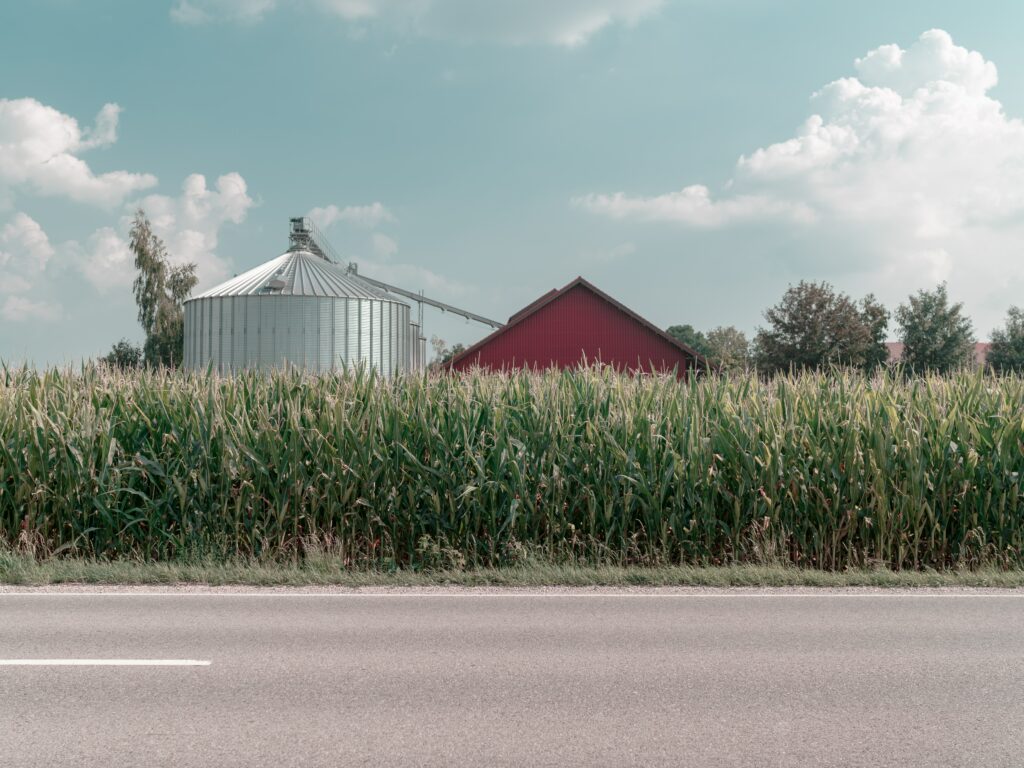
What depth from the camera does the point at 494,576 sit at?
431 inches

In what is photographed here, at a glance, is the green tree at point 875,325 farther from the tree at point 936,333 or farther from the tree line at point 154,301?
the tree line at point 154,301

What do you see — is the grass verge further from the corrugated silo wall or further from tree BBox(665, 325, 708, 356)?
tree BBox(665, 325, 708, 356)

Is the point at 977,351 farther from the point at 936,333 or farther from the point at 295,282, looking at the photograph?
the point at 295,282

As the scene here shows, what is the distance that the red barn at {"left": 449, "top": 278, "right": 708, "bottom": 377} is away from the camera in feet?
128

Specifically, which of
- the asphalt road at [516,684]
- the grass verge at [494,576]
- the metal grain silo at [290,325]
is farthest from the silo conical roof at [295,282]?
the asphalt road at [516,684]

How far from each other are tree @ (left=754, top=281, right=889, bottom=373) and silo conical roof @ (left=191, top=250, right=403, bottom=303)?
112 ft

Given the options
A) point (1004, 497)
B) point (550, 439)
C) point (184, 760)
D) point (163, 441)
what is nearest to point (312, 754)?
point (184, 760)

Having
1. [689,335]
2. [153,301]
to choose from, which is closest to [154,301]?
[153,301]

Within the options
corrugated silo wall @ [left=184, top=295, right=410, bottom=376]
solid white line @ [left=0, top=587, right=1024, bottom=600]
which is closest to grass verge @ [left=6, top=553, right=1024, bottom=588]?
solid white line @ [left=0, top=587, right=1024, bottom=600]

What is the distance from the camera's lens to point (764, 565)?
11.5m

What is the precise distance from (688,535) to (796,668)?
505 cm

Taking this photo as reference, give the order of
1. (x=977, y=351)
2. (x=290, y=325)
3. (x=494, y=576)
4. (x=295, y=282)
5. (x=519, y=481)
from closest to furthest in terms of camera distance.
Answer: (x=494, y=576), (x=519, y=481), (x=290, y=325), (x=295, y=282), (x=977, y=351)

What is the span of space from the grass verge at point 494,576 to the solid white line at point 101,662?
11.8ft

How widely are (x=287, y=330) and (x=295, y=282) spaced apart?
137 inches
